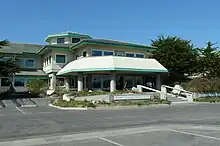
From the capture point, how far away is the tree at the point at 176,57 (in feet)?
121

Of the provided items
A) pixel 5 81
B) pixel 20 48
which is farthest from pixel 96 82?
pixel 20 48

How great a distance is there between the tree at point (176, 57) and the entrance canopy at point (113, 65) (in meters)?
4.39

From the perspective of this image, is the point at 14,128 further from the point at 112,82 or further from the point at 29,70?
the point at 29,70

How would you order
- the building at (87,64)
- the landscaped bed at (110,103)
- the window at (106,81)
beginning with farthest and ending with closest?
the window at (106,81) < the building at (87,64) < the landscaped bed at (110,103)

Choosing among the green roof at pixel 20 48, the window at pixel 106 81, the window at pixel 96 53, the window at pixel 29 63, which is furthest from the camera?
the window at pixel 29 63

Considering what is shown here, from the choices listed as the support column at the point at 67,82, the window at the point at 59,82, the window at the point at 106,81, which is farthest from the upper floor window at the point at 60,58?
the window at the point at 106,81

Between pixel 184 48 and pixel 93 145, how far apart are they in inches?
1246

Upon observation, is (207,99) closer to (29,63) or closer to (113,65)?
(113,65)

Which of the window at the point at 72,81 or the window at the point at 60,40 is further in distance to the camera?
the window at the point at 60,40

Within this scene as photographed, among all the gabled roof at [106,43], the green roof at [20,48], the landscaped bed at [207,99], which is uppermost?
the green roof at [20,48]

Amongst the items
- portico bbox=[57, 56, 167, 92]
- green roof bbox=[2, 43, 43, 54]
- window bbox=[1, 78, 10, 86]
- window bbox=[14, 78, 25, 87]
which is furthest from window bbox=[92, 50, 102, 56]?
window bbox=[1, 78, 10, 86]

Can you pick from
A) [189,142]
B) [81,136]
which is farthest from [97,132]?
[189,142]

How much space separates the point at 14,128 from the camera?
39.1ft

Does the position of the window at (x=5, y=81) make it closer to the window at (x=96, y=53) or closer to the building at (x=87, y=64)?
the building at (x=87, y=64)
